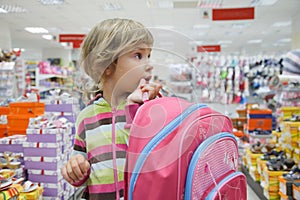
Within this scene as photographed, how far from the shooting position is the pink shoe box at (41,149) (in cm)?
267

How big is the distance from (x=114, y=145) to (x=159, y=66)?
0.67 ft

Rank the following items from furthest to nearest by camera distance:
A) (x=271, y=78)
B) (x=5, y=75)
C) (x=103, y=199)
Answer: (x=271, y=78), (x=5, y=75), (x=103, y=199)

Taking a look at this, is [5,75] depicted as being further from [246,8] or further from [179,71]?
[179,71]

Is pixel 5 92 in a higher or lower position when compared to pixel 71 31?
lower

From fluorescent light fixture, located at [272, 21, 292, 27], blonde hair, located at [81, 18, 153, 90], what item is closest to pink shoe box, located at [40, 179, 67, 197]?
blonde hair, located at [81, 18, 153, 90]

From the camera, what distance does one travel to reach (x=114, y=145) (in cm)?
70

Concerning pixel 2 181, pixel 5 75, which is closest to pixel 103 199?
pixel 2 181

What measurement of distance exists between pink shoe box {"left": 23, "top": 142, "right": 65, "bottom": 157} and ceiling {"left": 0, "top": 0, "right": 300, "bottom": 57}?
1079mm

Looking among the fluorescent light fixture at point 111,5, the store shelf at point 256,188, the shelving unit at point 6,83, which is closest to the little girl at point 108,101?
the store shelf at point 256,188

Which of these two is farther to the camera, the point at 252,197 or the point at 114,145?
the point at 252,197

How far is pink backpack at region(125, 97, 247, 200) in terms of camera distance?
524 millimetres

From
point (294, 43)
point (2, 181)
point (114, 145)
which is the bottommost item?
point (2, 181)

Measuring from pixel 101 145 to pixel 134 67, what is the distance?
213 mm

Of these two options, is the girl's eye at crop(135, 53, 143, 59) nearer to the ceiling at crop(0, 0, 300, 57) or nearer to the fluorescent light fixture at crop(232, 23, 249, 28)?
the ceiling at crop(0, 0, 300, 57)
